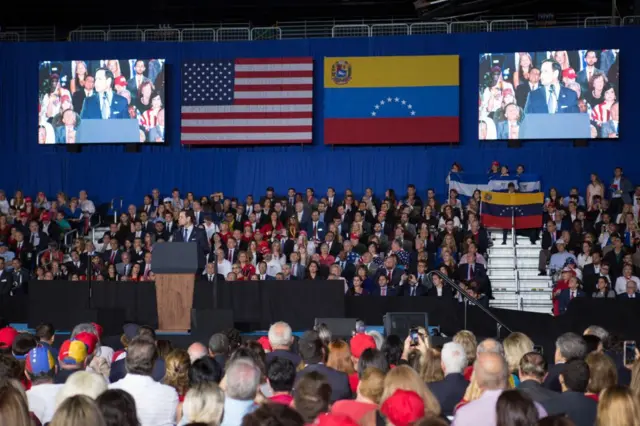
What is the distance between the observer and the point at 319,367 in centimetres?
734

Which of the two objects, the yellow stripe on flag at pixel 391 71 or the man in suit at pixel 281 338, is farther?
the yellow stripe on flag at pixel 391 71

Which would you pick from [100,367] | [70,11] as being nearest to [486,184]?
[70,11]

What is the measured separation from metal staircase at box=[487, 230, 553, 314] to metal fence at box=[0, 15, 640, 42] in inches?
235

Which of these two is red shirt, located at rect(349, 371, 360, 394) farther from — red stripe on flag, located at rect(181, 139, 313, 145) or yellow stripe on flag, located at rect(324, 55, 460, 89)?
red stripe on flag, located at rect(181, 139, 313, 145)

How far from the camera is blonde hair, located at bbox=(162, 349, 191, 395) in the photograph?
7.11 meters

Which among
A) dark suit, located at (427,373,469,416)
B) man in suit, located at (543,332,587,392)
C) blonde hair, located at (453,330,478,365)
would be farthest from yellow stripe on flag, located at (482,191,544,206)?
dark suit, located at (427,373,469,416)

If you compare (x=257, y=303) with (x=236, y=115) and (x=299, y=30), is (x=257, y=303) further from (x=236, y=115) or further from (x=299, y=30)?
(x=299, y=30)

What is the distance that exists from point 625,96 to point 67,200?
1328 cm

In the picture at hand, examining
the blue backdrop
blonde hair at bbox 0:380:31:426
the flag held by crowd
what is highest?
the blue backdrop

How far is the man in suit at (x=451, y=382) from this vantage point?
23.1ft

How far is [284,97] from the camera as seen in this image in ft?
83.9

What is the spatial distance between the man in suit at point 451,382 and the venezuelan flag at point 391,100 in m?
17.9

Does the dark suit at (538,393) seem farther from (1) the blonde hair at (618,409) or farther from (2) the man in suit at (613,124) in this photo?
(2) the man in suit at (613,124)

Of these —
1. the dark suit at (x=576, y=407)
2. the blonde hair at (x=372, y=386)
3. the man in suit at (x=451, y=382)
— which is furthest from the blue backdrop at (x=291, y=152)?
the blonde hair at (x=372, y=386)
